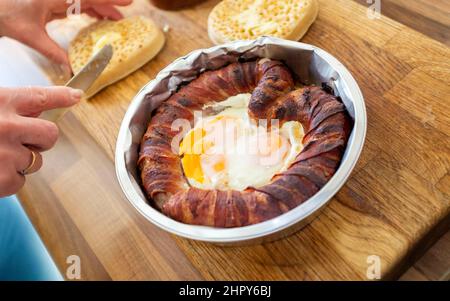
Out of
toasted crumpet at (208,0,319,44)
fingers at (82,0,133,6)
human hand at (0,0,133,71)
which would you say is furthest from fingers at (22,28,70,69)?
toasted crumpet at (208,0,319,44)

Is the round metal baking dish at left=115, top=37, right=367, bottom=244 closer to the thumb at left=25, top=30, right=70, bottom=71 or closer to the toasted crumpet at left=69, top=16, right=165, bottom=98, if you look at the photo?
the toasted crumpet at left=69, top=16, right=165, bottom=98

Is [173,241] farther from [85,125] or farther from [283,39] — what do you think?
[283,39]

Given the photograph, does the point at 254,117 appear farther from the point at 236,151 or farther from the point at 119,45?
the point at 119,45

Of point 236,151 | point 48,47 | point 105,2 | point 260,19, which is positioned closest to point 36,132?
point 236,151

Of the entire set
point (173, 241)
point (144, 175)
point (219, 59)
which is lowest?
point (173, 241)

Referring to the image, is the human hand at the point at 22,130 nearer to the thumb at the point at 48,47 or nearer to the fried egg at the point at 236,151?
the fried egg at the point at 236,151
